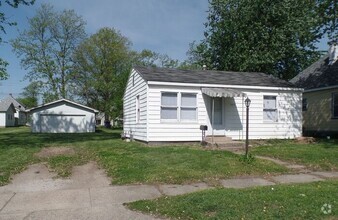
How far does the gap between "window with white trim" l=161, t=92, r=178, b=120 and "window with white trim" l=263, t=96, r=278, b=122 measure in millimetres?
5100

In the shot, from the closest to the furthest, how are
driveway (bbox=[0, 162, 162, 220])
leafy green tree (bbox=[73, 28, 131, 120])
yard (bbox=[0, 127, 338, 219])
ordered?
yard (bbox=[0, 127, 338, 219]) < driveway (bbox=[0, 162, 162, 220]) < leafy green tree (bbox=[73, 28, 131, 120])

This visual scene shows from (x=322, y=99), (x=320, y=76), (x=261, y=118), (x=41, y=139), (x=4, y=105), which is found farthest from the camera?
(x=4, y=105)

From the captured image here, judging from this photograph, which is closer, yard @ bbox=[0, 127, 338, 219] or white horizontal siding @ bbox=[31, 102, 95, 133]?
yard @ bbox=[0, 127, 338, 219]

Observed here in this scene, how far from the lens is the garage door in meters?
36.3

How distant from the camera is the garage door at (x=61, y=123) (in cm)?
3631

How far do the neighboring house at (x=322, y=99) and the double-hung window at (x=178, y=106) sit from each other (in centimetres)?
1007

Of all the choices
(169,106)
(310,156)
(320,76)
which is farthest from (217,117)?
(320,76)

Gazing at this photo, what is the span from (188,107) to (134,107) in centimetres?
399

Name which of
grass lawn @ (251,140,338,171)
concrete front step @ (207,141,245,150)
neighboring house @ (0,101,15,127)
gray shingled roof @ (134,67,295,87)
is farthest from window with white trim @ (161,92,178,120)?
neighboring house @ (0,101,15,127)

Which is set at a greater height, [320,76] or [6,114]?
[320,76]

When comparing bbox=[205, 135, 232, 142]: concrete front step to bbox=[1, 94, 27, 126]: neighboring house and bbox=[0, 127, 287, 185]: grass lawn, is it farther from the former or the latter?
bbox=[1, 94, 27, 126]: neighboring house

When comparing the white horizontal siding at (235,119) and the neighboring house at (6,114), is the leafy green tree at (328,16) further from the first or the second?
the neighboring house at (6,114)

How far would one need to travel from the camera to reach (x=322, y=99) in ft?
76.3

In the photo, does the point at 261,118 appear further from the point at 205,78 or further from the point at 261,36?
the point at 261,36
